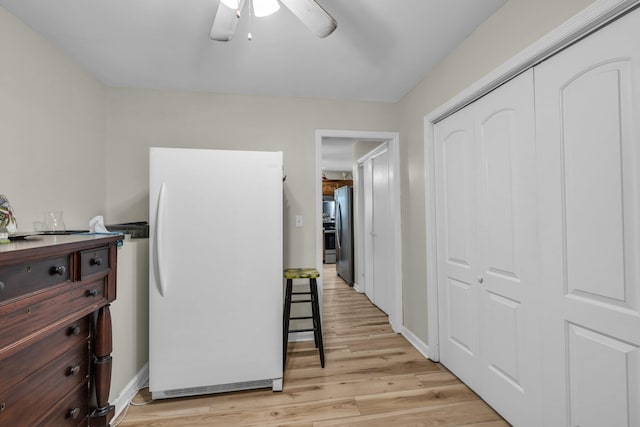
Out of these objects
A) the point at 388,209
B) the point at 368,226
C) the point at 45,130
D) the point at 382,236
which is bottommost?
the point at 382,236

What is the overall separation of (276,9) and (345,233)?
403 cm

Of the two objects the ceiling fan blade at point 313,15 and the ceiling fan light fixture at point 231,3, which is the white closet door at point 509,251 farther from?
the ceiling fan light fixture at point 231,3

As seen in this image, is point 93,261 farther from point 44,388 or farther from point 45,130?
point 45,130

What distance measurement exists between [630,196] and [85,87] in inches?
130

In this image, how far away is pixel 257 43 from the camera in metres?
1.92

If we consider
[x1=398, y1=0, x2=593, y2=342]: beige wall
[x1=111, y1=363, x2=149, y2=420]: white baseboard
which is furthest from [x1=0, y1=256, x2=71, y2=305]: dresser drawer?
[x1=398, y1=0, x2=593, y2=342]: beige wall

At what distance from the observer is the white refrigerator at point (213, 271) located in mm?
1819

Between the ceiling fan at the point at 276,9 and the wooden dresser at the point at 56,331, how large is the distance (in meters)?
1.15

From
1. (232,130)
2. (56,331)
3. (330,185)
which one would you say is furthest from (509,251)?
(330,185)

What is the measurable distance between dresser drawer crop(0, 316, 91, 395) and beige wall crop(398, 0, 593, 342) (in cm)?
223

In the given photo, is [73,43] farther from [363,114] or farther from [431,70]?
[431,70]

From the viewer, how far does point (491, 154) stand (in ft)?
5.69

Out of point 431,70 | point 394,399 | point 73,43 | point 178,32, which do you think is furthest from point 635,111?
point 73,43

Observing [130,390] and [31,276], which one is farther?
[130,390]
